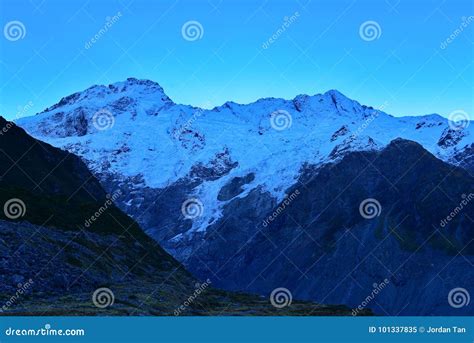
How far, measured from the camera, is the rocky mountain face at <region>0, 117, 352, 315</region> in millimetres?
94938

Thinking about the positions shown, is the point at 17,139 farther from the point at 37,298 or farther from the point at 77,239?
the point at 37,298

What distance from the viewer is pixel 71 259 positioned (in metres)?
117

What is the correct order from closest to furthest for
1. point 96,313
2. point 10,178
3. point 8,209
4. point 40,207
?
point 96,313 → point 8,209 → point 40,207 → point 10,178

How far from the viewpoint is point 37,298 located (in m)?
94.6

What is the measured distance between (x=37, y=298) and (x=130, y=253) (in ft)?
191

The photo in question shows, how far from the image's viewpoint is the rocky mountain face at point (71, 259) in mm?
94938

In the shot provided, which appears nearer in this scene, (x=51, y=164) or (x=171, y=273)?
(x=171, y=273)

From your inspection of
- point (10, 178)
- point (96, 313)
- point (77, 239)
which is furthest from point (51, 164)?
point (96, 313)
